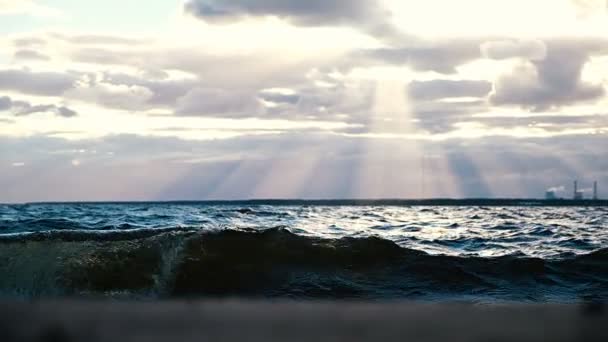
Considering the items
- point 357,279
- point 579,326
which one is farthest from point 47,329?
point 357,279

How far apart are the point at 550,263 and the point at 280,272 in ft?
19.3

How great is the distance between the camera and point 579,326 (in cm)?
143

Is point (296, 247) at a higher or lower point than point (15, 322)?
lower

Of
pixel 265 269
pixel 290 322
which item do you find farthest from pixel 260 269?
pixel 290 322

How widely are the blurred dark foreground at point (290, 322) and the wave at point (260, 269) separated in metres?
8.98

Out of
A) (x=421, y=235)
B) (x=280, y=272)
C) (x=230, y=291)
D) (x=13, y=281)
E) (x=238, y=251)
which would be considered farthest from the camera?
(x=421, y=235)

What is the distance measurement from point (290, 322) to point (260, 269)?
1163cm

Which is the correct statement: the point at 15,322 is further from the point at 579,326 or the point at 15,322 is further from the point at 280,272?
the point at 280,272

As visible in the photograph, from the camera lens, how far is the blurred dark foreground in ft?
4.38

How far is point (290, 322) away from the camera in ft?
4.66

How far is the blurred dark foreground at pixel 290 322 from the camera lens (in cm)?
133

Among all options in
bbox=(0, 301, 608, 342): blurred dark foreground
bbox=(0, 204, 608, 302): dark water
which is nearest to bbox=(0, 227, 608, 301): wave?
bbox=(0, 204, 608, 302): dark water

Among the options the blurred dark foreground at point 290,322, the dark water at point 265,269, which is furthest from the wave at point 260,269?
the blurred dark foreground at point 290,322

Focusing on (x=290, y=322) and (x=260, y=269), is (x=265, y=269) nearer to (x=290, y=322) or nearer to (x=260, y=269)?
(x=260, y=269)
